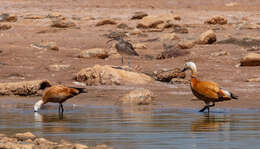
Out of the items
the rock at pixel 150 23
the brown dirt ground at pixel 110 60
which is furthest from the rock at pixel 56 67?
the rock at pixel 150 23

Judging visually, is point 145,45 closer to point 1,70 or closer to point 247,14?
point 1,70

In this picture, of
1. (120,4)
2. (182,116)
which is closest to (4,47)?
(182,116)

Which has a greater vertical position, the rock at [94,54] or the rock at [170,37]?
the rock at [170,37]

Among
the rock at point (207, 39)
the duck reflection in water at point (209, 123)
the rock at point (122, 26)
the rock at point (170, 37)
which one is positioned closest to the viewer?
the duck reflection in water at point (209, 123)

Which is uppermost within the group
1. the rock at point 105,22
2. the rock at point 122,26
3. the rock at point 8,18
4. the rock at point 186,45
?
the rock at point 8,18

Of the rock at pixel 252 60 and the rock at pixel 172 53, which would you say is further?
the rock at pixel 172 53

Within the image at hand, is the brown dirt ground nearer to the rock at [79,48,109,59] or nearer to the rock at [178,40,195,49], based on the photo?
the rock at [178,40,195,49]

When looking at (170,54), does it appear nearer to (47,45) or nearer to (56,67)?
(56,67)

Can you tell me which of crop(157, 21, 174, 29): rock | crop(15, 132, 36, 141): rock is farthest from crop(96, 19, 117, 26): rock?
crop(15, 132, 36, 141): rock

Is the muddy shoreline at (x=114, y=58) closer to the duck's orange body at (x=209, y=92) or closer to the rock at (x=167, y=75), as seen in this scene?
the rock at (x=167, y=75)

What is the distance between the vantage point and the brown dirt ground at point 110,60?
13.6m

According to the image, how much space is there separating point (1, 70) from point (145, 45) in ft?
19.6

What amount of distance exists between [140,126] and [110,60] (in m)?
10.6

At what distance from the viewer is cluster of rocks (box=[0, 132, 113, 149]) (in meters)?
6.72
